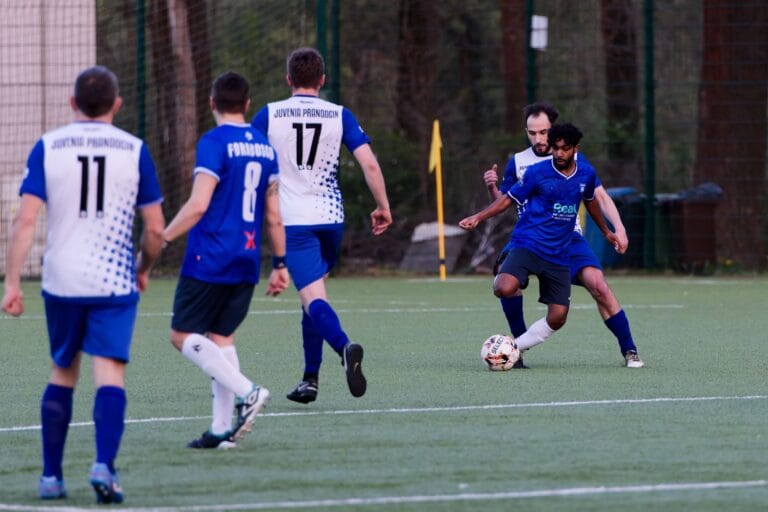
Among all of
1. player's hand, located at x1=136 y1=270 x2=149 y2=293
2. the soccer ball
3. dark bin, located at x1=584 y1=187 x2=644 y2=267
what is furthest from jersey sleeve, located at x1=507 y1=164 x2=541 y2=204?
dark bin, located at x1=584 y1=187 x2=644 y2=267

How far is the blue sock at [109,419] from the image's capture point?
6.07m

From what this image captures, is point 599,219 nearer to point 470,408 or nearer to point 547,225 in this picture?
point 547,225

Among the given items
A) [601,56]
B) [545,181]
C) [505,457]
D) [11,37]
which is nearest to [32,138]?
[11,37]

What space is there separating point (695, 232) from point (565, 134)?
11658 mm

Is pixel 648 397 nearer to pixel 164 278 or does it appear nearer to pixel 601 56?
pixel 164 278

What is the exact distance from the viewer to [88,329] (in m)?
6.17

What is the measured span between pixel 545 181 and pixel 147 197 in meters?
4.91

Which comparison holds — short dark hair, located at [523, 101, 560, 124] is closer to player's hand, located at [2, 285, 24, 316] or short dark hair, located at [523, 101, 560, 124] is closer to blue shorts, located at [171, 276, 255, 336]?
blue shorts, located at [171, 276, 255, 336]

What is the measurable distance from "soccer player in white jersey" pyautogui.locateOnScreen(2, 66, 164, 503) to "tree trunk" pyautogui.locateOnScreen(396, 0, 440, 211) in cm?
1813

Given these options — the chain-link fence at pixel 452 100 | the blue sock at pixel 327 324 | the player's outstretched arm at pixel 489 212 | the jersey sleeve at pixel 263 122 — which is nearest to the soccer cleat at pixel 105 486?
the blue sock at pixel 327 324

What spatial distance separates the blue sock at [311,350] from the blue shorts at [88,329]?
113 inches

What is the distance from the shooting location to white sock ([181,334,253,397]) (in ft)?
23.5

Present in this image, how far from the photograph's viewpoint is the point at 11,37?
21.1 meters

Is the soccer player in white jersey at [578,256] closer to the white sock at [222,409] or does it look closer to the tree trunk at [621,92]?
the white sock at [222,409]
